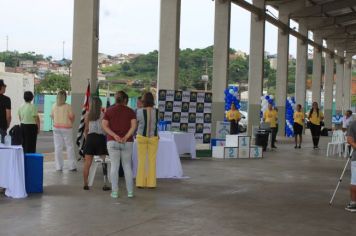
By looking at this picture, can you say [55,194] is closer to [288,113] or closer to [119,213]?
[119,213]

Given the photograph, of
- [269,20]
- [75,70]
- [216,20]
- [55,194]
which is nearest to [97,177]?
[55,194]

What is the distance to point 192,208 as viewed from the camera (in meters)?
7.14

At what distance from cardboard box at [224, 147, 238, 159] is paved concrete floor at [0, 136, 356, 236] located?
3.52m

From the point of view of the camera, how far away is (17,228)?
574 centimetres

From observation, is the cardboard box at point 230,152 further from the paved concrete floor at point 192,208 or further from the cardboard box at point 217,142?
the paved concrete floor at point 192,208

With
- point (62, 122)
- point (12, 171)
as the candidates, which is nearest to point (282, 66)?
point (62, 122)

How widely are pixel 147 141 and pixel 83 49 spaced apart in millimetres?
5029

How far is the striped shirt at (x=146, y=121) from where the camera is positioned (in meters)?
8.55

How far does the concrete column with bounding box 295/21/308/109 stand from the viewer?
3077 centimetres

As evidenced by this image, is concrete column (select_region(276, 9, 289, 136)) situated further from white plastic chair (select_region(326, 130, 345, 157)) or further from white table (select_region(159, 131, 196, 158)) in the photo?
white table (select_region(159, 131, 196, 158))

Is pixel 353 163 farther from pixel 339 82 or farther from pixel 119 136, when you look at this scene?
pixel 339 82

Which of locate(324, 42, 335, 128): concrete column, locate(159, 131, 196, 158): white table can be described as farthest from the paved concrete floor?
locate(324, 42, 335, 128): concrete column

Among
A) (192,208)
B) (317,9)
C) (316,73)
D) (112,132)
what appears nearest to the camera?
(192,208)

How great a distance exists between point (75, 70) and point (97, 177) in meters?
3.94
